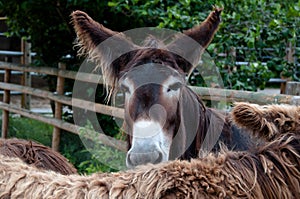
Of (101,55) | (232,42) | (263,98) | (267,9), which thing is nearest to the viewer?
(101,55)

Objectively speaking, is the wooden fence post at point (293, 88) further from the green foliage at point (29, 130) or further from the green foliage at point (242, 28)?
the green foliage at point (29, 130)

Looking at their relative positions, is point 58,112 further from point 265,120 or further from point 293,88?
point 265,120

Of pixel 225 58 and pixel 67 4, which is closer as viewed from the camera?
pixel 225 58

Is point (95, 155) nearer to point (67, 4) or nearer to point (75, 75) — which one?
point (75, 75)

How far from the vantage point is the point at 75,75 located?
7.42 meters

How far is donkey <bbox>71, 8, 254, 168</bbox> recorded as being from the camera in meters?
3.09

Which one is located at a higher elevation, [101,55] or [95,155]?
[101,55]

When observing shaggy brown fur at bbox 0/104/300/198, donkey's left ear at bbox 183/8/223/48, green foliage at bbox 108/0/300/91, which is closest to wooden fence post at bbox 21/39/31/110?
green foliage at bbox 108/0/300/91

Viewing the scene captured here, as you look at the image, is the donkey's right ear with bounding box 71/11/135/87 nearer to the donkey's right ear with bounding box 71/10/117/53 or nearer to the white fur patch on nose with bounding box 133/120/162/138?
the donkey's right ear with bounding box 71/10/117/53

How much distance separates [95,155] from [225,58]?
1952mm

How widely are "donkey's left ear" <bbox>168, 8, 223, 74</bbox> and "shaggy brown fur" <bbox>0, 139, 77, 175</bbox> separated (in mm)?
1063

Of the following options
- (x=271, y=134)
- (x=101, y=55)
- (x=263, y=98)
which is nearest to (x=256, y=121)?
(x=271, y=134)

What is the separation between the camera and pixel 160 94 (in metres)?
3.22

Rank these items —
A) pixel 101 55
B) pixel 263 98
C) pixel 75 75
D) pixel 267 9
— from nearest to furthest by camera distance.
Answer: pixel 101 55
pixel 263 98
pixel 267 9
pixel 75 75
